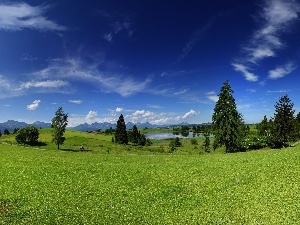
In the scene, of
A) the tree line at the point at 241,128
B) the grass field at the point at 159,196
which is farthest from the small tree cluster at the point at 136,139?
the grass field at the point at 159,196

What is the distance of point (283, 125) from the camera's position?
3046 inches

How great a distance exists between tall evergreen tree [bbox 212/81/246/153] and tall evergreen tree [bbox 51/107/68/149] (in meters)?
47.0

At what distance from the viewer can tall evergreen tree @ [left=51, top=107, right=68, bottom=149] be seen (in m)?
97.4

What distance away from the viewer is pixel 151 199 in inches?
877

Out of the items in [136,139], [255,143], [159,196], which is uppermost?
[136,139]

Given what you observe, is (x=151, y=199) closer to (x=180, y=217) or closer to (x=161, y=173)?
(x=180, y=217)

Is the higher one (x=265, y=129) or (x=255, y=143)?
(x=265, y=129)

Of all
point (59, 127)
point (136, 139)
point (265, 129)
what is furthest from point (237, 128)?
point (136, 139)

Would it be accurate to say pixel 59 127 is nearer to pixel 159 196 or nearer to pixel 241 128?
pixel 241 128

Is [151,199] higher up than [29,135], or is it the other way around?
[29,135]

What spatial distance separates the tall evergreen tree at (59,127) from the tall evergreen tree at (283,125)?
6206 centimetres

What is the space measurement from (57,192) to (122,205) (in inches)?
268

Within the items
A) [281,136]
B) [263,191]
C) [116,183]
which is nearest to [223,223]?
[263,191]

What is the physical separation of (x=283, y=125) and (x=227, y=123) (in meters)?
14.1
